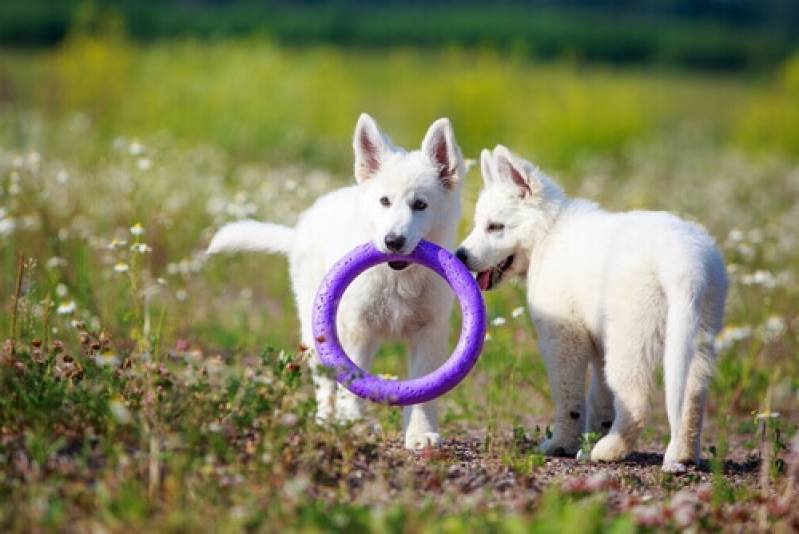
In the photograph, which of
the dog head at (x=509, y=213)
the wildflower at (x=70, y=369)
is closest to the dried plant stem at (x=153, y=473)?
the wildflower at (x=70, y=369)

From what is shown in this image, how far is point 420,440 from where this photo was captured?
208 inches

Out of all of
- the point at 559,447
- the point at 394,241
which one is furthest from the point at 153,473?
the point at 559,447

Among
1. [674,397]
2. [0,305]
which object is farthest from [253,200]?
[674,397]

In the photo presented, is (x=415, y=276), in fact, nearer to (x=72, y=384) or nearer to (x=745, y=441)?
(x=72, y=384)

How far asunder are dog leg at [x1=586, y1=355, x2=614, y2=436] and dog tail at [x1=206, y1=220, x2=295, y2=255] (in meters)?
1.73

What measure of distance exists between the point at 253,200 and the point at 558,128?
8.23 m

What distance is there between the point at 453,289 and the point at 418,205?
43 centimetres

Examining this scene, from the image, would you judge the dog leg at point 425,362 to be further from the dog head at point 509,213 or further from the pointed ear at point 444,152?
the pointed ear at point 444,152

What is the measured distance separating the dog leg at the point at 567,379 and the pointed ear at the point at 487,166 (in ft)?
2.92

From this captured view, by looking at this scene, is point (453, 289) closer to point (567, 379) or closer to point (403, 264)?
point (403, 264)

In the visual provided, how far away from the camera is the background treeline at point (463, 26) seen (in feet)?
86.7

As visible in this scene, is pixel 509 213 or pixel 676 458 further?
pixel 509 213

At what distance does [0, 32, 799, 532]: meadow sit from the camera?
380cm

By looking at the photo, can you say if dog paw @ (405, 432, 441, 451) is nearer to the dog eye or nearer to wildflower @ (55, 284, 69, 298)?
the dog eye
